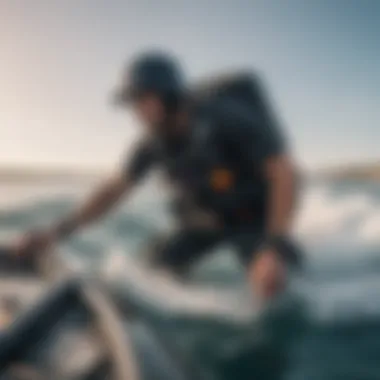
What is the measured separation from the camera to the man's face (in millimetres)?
1361

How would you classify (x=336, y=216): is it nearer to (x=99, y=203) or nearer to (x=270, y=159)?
(x=270, y=159)

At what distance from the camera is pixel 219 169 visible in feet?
4.42

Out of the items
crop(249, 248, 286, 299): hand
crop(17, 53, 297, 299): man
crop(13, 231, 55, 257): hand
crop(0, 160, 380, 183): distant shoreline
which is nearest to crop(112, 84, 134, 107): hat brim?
crop(17, 53, 297, 299): man

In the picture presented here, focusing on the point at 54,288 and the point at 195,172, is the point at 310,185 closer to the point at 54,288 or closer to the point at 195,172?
the point at 195,172

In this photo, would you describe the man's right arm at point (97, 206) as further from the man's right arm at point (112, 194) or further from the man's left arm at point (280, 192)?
the man's left arm at point (280, 192)

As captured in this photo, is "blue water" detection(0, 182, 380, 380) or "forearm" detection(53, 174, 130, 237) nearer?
"blue water" detection(0, 182, 380, 380)

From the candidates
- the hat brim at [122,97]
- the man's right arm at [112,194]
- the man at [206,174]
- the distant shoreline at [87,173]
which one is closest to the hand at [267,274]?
the man at [206,174]

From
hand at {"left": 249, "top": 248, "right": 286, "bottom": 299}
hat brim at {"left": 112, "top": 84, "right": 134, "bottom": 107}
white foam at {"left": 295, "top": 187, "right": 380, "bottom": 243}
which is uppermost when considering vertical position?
hat brim at {"left": 112, "top": 84, "right": 134, "bottom": 107}

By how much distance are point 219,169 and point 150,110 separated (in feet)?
0.57

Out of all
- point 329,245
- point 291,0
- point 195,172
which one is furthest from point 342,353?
point 291,0

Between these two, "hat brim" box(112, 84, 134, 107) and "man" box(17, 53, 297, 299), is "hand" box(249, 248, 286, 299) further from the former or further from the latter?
"hat brim" box(112, 84, 134, 107)

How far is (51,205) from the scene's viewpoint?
1.39 meters

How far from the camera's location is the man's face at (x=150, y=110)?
4.47 feet

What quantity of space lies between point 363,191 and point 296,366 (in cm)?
35
